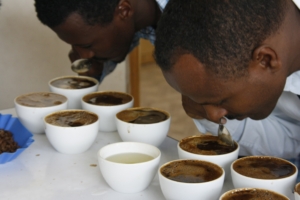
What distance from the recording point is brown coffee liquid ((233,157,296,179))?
764mm

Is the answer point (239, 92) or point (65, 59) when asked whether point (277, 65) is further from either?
point (65, 59)

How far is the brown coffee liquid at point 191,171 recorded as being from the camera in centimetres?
75

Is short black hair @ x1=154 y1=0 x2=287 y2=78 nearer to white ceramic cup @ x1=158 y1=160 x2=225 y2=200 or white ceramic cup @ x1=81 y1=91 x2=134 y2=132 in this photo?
white ceramic cup @ x1=158 y1=160 x2=225 y2=200

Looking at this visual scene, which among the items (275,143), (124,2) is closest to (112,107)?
(124,2)

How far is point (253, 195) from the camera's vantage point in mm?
701

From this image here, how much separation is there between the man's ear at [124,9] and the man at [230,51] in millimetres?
433

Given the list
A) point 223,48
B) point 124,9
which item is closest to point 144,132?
point 223,48

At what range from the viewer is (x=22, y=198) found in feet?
2.56

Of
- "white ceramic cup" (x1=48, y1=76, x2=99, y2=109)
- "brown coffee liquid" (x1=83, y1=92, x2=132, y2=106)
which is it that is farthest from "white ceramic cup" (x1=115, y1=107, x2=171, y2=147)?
"white ceramic cup" (x1=48, y1=76, x2=99, y2=109)

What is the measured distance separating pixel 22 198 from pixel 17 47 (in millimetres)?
1175

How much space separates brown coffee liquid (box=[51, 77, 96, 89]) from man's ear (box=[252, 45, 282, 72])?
602mm

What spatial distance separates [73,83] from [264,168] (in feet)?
2.13

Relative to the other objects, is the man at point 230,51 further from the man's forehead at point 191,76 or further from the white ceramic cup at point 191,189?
the white ceramic cup at point 191,189

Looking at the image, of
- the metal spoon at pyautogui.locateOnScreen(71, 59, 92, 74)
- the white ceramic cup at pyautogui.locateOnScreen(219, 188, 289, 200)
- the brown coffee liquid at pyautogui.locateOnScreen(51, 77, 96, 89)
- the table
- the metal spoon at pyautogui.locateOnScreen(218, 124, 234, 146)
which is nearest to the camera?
the white ceramic cup at pyautogui.locateOnScreen(219, 188, 289, 200)
